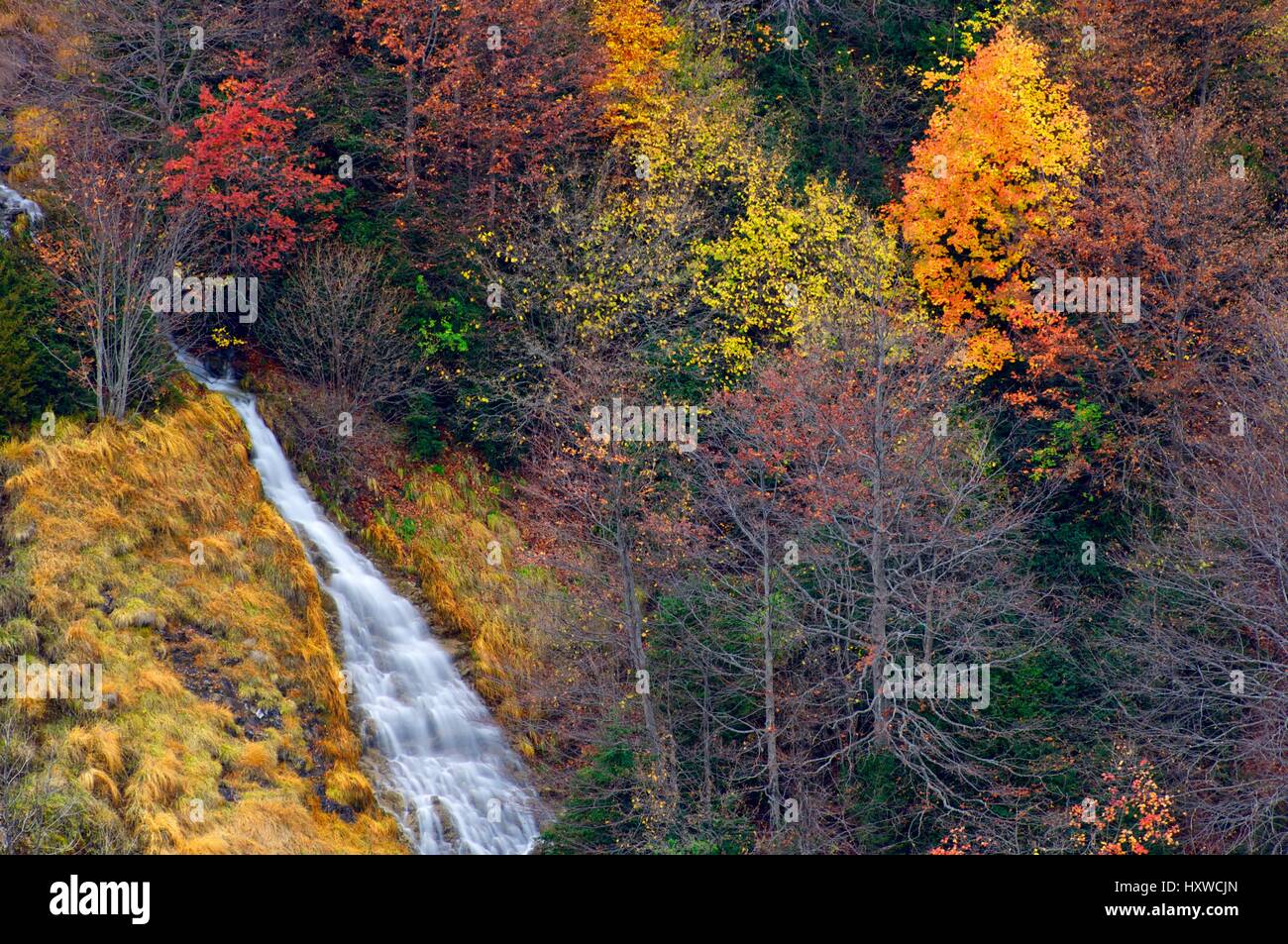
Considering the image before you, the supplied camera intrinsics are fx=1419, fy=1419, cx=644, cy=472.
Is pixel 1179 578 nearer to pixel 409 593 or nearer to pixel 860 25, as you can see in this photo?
pixel 409 593

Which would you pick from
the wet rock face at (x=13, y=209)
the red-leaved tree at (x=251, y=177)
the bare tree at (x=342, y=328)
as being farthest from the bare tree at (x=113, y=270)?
the bare tree at (x=342, y=328)

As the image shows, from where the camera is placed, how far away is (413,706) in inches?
1176

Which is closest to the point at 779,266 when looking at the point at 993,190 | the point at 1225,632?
the point at 993,190

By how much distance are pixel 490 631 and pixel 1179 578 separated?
15.2 meters

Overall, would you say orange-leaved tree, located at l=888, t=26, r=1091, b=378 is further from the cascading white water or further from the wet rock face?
the wet rock face

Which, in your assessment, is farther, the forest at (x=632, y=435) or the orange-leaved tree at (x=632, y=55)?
the orange-leaved tree at (x=632, y=55)

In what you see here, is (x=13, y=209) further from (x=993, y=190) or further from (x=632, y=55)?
(x=993, y=190)

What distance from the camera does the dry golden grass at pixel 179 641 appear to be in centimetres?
2381

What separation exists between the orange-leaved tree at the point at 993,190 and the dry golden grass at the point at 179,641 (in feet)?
60.2

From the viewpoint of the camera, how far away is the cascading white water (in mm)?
28344

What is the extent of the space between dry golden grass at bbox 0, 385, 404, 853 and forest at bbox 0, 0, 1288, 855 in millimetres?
89

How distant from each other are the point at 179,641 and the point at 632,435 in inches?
410

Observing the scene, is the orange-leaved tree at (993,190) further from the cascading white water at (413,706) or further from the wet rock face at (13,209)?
the wet rock face at (13,209)

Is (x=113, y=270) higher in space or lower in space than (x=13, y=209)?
lower
